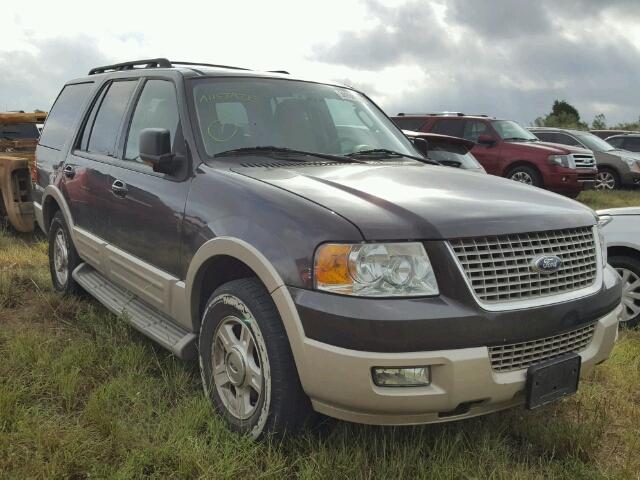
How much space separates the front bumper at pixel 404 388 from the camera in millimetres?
2355

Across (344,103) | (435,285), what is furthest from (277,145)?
(435,285)

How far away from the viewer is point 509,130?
1327 centimetres

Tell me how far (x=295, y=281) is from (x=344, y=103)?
6.78 ft

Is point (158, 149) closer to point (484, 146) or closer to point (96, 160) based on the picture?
point (96, 160)

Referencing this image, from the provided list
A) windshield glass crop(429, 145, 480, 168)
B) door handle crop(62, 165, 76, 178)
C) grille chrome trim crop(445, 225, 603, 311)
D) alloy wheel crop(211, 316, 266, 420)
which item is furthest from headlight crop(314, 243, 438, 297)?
windshield glass crop(429, 145, 480, 168)

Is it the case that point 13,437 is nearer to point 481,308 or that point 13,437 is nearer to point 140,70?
point 481,308

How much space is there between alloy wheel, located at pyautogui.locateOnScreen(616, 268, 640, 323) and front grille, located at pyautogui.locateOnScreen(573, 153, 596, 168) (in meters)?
8.39

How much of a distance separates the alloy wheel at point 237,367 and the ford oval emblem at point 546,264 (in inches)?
46.2

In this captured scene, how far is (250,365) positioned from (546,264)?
52.1 inches

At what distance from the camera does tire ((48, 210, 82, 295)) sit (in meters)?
4.94

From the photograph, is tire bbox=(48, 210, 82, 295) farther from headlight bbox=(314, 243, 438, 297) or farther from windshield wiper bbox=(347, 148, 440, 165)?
headlight bbox=(314, 243, 438, 297)

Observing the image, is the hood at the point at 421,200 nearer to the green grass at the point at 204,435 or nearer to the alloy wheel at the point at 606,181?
the green grass at the point at 204,435

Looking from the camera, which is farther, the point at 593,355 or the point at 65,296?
the point at 65,296

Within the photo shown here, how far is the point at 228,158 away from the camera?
11.0 ft
